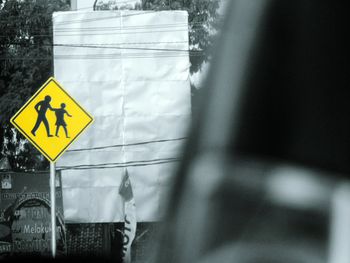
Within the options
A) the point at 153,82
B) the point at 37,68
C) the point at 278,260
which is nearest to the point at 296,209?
the point at 278,260

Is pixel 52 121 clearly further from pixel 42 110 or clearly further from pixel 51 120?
pixel 42 110

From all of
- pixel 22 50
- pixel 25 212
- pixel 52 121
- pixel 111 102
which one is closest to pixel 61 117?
pixel 52 121

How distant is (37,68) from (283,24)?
21.0 meters

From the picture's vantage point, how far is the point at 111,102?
16.9 m

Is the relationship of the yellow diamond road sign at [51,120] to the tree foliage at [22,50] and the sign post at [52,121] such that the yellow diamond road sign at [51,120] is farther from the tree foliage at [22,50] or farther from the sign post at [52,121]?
the tree foliage at [22,50]

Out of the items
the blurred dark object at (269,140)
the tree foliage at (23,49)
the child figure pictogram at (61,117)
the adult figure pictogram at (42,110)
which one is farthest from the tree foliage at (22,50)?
the blurred dark object at (269,140)

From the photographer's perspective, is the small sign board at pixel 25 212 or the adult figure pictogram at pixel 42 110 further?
the small sign board at pixel 25 212

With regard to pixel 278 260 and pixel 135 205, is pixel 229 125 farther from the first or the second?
pixel 135 205

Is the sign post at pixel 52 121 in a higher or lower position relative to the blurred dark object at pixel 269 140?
A: lower

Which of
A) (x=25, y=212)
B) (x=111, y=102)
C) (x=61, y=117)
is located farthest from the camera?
(x=25, y=212)

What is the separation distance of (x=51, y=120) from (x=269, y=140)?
25.1 feet

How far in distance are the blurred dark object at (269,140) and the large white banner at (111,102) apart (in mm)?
15813

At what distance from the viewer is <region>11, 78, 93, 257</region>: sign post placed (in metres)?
7.89

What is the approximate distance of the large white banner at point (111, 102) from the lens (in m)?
16.5
